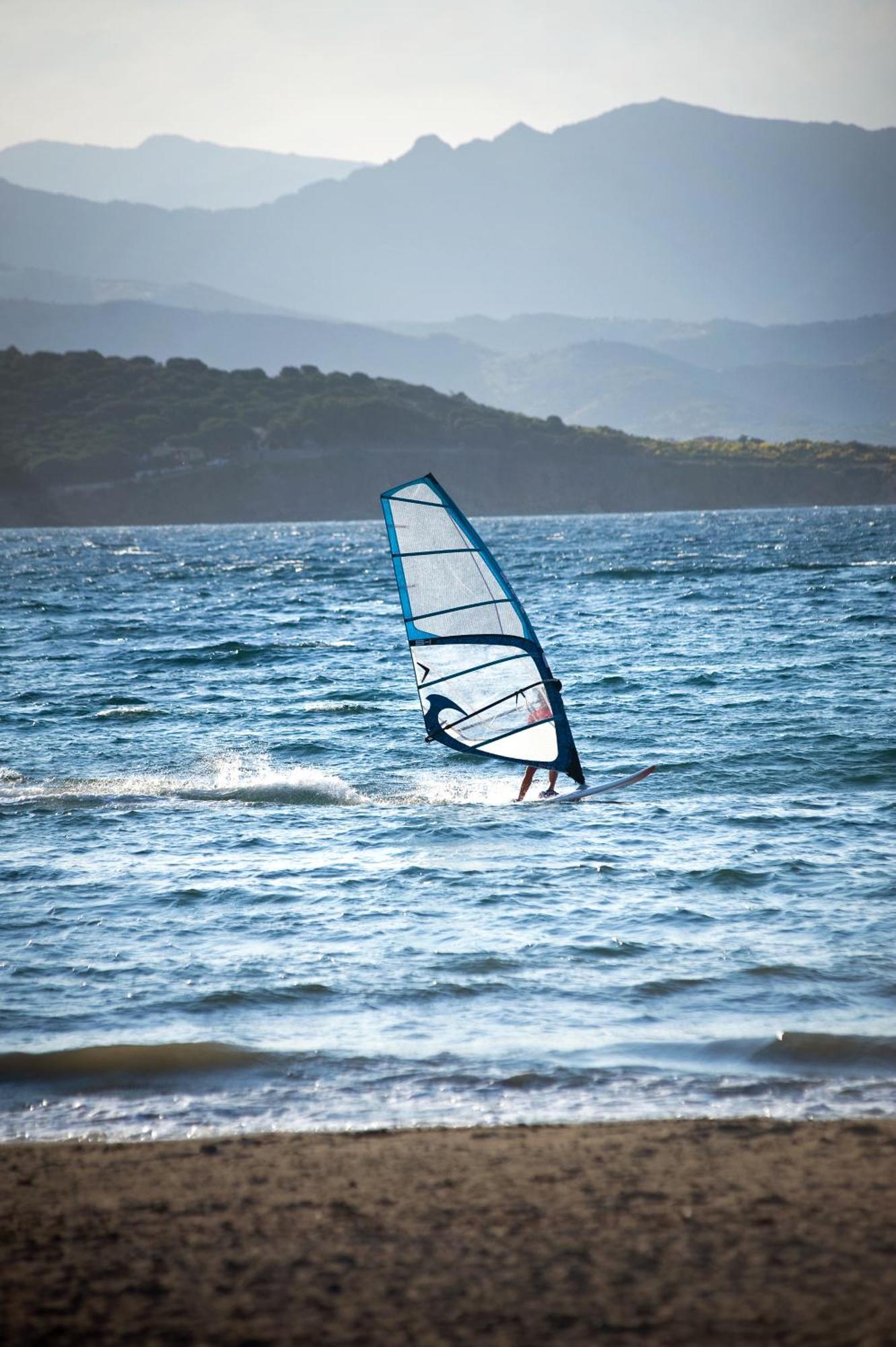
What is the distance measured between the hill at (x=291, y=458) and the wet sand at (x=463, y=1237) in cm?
15749

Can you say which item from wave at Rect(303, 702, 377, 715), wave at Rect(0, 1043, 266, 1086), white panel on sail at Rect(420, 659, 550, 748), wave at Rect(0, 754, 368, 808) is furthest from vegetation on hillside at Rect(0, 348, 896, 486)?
wave at Rect(0, 1043, 266, 1086)

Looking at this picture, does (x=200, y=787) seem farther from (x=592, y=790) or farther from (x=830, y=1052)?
(x=830, y=1052)

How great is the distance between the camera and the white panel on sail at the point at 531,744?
14602 mm

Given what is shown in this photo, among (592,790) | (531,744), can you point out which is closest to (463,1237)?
(531,744)

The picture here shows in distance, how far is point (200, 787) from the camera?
616 inches

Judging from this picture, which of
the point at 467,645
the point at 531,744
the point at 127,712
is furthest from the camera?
the point at 127,712

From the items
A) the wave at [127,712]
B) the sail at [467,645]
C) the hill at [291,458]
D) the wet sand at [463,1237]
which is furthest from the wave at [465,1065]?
the hill at [291,458]

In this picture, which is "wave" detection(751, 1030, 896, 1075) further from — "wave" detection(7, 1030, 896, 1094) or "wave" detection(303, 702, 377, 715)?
"wave" detection(303, 702, 377, 715)

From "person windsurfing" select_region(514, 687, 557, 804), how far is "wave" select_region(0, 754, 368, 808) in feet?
6.57

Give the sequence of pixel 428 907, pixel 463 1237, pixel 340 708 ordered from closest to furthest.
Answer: pixel 463 1237 < pixel 428 907 < pixel 340 708

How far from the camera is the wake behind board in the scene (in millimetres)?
14516

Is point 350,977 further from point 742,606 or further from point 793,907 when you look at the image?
point 742,606

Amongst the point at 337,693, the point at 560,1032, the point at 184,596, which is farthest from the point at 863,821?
the point at 184,596

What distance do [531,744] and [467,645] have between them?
1541 millimetres
